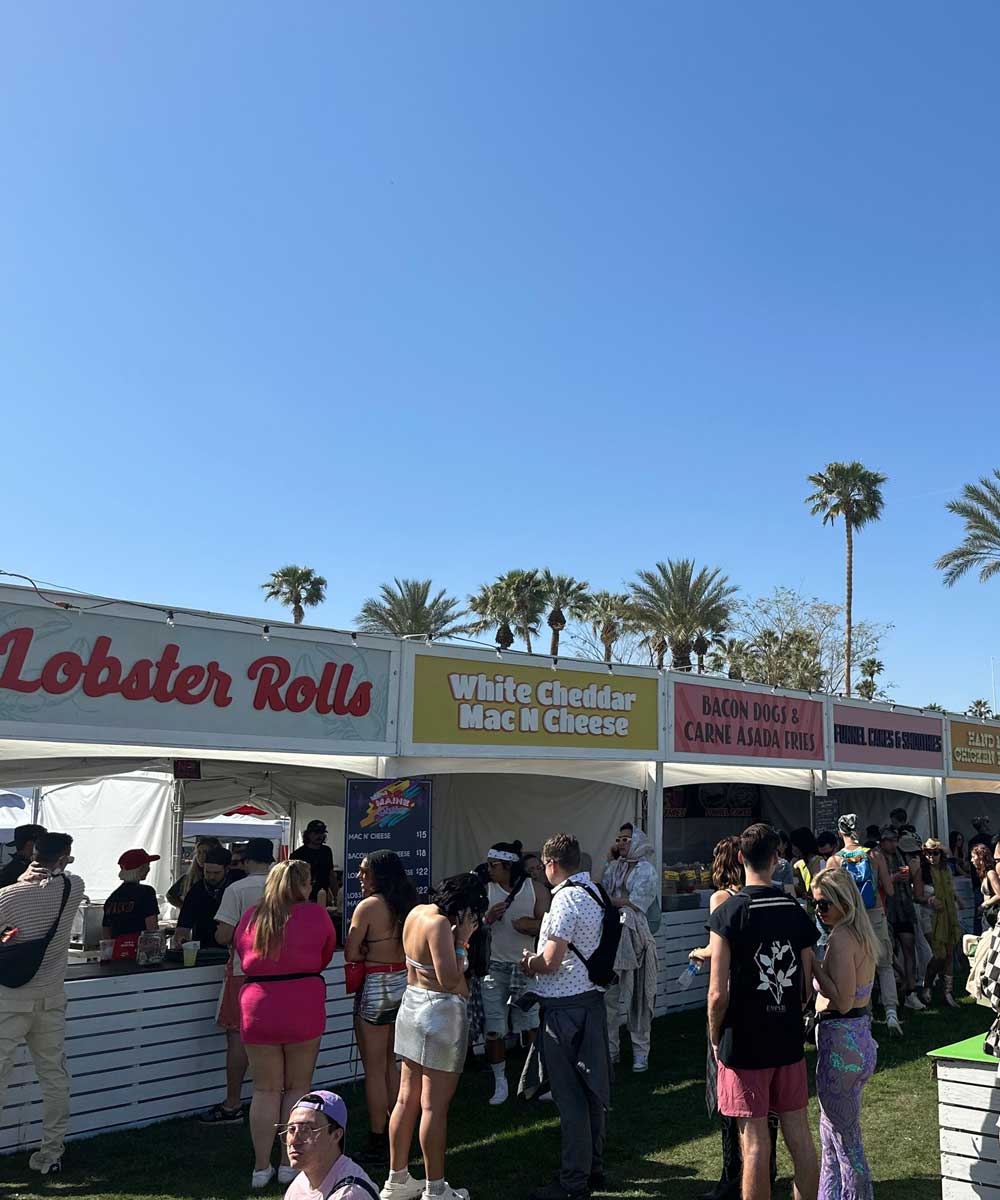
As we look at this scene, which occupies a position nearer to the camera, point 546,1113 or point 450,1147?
point 450,1147

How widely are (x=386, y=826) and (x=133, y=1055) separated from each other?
2486 millimetres

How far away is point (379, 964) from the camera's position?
5.59m

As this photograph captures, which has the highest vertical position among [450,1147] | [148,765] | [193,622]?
[193,622]

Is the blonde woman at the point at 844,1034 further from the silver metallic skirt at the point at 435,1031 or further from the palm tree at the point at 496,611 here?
the palm tree at the point at 496,611

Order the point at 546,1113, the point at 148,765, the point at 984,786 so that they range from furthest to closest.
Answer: the point at 984,786
the point at 148,765
the point at 546,1113

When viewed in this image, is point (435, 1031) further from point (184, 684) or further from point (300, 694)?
point (300, 694)

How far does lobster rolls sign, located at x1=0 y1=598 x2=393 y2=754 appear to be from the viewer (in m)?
6.52

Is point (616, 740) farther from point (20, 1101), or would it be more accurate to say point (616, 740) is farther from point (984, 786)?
point (984, 786)

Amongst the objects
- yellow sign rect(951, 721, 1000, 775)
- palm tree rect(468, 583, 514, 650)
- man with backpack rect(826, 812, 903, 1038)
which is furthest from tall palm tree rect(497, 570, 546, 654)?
man with backpack rect(826, 812, 903, 1038)

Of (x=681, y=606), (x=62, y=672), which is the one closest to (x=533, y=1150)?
(x=62, y=672)

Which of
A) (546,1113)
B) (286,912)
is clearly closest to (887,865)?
(546,1113)

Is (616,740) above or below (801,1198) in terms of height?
above

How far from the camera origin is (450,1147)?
6.04 metres

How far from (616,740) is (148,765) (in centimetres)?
464
